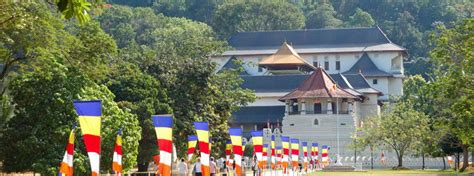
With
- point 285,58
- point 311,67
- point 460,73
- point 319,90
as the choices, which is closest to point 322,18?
point 311,67

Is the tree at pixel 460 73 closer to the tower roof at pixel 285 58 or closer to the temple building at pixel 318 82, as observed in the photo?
the temple building at pixel 318 82

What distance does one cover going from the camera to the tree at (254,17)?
477 feet

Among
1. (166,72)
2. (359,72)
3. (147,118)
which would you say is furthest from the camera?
(359,72)

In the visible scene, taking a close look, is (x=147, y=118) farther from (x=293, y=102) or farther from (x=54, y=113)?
(x=293, y=102)

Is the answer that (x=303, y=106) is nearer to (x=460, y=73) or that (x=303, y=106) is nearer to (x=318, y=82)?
(x=318, y=82)

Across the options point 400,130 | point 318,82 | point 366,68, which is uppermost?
point 366,68

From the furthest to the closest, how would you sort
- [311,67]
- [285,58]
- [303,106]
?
[311,67], [285,58], [303,106]

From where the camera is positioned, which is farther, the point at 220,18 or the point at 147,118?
the point at 220,18

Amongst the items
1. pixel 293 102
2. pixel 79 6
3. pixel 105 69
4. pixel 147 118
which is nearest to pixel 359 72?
pixel 293 102

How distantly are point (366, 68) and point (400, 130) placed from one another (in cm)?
4631

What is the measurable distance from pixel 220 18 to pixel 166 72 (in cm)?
9109

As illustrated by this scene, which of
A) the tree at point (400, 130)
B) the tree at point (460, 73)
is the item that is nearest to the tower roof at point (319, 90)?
the tree at point (400, 130)

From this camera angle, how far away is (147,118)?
49.8 m

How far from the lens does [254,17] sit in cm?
14900
